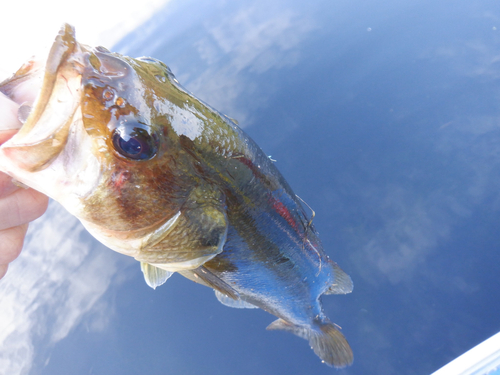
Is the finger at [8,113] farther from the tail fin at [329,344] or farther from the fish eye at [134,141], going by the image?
the tail fin at [329,344]

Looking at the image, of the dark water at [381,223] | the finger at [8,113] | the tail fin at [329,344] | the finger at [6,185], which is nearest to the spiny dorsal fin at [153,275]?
the finger at [6,185]

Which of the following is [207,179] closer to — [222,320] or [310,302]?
[310,302]

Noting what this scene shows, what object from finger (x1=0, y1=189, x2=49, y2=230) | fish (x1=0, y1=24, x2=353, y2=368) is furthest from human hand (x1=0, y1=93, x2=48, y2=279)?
fish (x1=0, y1=24, x2=353, y2=368)

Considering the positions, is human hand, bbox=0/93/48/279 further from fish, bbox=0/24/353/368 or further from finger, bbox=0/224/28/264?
fish, bbox=0/24/353/368

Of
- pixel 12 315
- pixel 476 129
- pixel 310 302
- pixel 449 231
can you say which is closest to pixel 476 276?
pixel 449 231

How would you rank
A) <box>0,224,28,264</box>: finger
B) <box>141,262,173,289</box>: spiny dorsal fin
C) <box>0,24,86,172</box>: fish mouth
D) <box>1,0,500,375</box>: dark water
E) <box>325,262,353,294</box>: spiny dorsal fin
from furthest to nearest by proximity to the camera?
<box>1,0,500,375</box>: dark water < <box>325,262,353,294</box>: spiny dorsal fin < <box>141,262,173,289</box>: spiny dorsal fin < <box>0,224,28,264</box>: finger < <box>0,24,86,172</box>: fish mouth

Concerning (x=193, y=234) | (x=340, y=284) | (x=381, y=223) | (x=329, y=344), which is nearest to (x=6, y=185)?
(x=193, y=234)
